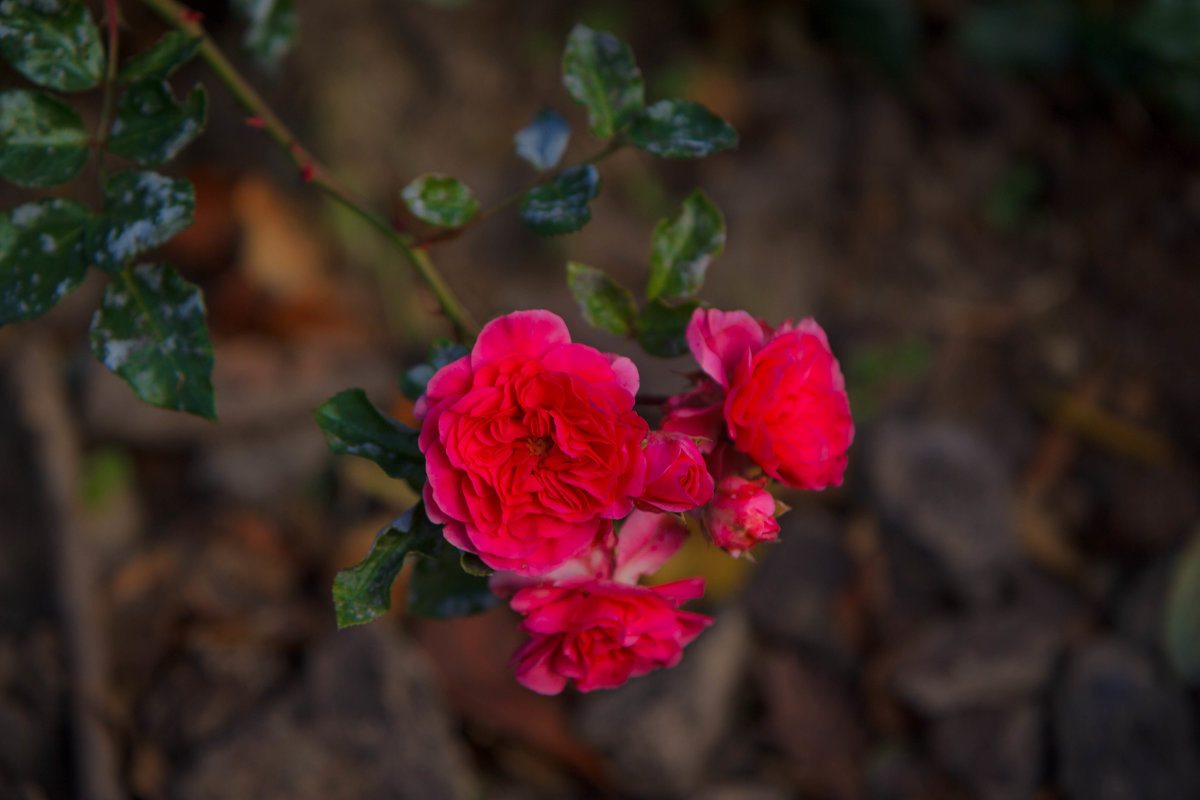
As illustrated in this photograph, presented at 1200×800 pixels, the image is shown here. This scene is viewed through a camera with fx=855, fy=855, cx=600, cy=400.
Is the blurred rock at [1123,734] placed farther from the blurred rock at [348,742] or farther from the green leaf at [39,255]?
the green leaf at [39,255]

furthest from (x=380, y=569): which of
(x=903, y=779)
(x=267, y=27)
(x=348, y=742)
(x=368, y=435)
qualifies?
(x=903, y=779)

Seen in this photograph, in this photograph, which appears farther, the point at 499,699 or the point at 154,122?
the point at 499,699

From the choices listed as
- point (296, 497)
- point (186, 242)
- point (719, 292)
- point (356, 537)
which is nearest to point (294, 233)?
point (186, 242)

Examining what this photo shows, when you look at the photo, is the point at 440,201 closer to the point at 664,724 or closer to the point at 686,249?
the point at 686,249

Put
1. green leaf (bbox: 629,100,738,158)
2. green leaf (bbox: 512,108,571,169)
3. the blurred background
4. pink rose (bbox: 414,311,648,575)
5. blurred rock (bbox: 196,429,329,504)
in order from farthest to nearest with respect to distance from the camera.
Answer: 1. blurred rock (bbox: 196,429,329,504)
2. the blurred background
3. green leaf (bbox: 512,108,571,169)
4. green leaf (bbox: 629,100,738,158)
5. pink rose (bbox: 414,311,648,575)

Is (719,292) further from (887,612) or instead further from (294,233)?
(294,233)

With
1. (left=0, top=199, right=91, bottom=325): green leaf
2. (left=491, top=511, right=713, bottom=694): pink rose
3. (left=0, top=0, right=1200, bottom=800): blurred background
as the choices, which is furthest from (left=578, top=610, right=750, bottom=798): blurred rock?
(left=0, top=199, right=91, bottom=325): green leaf

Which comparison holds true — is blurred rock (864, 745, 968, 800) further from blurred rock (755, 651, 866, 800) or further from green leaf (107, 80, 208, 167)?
green leaf (107, 80, 208, 167)
